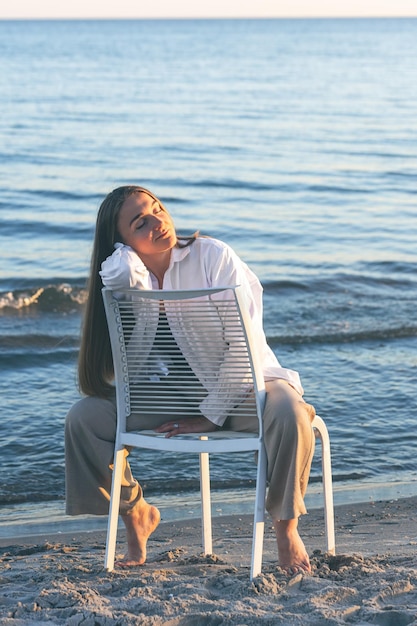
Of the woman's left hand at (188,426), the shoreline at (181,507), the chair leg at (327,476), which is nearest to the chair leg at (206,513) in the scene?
the woman's left hand at (188,426)

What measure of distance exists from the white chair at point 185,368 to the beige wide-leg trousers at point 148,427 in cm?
4

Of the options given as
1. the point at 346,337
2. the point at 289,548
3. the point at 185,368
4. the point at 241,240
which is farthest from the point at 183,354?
the point at 241,240

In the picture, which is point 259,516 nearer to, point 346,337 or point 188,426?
point 188,426

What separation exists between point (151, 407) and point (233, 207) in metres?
12.0

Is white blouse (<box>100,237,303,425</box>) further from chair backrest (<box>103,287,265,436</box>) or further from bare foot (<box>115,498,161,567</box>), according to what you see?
bare foot (<box>115,498,161,567</box>)

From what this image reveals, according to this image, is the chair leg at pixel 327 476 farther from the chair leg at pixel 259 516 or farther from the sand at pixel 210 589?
the chair leg at pixel 259 516

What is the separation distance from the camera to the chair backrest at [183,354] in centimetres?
300

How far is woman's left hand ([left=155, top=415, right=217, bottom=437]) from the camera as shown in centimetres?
315

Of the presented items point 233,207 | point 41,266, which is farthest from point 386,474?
point 233,207

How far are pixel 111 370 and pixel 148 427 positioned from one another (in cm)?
26

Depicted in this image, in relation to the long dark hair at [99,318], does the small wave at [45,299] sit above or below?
below

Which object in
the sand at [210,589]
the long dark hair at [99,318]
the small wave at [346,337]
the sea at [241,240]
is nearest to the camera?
the sand at [210,589]

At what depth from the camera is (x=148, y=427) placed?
322cm

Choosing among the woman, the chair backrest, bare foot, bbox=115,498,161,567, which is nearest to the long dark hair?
the woman
